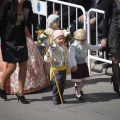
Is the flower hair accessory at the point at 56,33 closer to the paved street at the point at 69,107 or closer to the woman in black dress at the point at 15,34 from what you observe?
the woman in black dress at the point at 15,34

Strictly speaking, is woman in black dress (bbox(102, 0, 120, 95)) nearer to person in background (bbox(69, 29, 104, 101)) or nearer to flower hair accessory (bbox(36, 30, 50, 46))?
person in background (bbox(69, 29, 104, 101))

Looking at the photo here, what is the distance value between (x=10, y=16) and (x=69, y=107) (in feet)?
4.86

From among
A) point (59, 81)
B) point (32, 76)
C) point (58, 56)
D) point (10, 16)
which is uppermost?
point (10, 16)

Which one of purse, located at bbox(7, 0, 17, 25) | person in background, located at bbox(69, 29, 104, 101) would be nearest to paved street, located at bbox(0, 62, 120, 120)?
person in background, located at bbox(69, 29, 104, 101)

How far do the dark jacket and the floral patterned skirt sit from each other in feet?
2.73

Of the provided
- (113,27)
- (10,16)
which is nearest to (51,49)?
(10,16)

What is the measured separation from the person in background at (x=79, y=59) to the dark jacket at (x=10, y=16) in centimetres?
62

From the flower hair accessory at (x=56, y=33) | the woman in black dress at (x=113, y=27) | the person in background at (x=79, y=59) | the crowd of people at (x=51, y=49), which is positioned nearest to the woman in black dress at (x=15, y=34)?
the crowd of people at (x=51, y=49)

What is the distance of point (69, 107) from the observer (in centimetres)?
716

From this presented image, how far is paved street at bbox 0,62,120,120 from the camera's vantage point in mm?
6707

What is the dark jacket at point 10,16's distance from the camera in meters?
7.05

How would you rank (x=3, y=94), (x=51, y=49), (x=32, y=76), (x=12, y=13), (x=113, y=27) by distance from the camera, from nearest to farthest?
1. (x=12, y=13)
2. (x=51, y=49)
3. (x=113, y=27)
4. (x=3, y=94)
5. (x=32, y=76)

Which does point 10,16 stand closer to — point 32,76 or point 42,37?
Result: point 42,37

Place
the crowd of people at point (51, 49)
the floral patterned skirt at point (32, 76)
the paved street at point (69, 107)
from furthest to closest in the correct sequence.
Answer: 1. the floral patterned skirt at point (32, 76)
2. the crowd of people at point (51, 49)
3. the paved street at point (69, 107)
